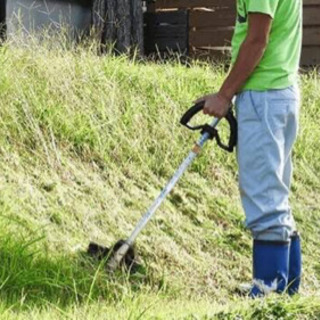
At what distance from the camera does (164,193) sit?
4637mm

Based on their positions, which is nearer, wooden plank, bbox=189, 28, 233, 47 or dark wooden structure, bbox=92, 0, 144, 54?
dark wooden structure, bbox=92, 0, 144, 54

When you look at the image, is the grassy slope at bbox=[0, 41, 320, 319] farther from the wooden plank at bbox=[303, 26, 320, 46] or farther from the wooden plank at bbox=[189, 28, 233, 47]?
the wooden plank at bbox=[303, 26, 320, 46]

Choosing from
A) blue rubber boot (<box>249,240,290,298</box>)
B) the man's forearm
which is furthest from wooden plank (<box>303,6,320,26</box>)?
blue rubber boot (<box>249,240,290,298</box>)

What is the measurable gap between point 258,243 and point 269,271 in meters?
0.14

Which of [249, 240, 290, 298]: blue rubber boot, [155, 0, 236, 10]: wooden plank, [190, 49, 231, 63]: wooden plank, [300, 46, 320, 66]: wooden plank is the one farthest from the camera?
[300, 46, 320, 66]: wooden plank

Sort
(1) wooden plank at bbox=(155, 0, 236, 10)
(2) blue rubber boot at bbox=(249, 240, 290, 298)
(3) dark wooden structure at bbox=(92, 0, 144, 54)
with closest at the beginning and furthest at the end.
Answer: (2) blue rubber boot at bbox=(249, 240, 290, 298)
(3) dark wooden structure at bbox=(92, 0, 144, 54)
(1) wooden plank at bbox=(155, 0, 236, 10)

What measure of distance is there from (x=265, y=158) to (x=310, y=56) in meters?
5.87

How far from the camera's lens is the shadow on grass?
13.7 feet

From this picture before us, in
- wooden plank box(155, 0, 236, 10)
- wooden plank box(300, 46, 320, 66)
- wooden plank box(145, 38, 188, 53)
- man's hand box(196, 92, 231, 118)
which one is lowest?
wooden plank box(300, 46, 320, 66)

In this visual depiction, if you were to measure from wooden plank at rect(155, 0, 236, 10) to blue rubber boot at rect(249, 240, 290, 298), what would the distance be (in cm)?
555

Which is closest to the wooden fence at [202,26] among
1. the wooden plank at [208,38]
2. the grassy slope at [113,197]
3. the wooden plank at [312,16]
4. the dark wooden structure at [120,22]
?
the wooden plank at [208,38]

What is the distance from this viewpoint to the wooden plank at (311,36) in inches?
389

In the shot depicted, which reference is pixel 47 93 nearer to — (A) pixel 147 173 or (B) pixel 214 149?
(A) pixel 147 173

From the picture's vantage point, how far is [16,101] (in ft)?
18.7
